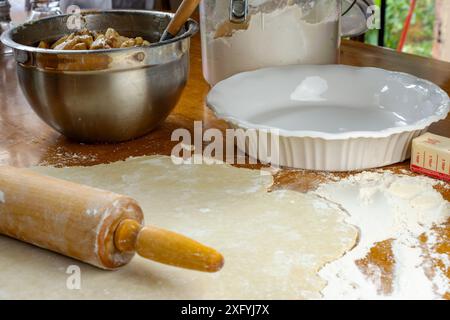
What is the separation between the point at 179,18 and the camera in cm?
107

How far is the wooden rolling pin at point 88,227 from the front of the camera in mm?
666

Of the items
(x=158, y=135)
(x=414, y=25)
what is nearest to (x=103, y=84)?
(x=158, y=135)

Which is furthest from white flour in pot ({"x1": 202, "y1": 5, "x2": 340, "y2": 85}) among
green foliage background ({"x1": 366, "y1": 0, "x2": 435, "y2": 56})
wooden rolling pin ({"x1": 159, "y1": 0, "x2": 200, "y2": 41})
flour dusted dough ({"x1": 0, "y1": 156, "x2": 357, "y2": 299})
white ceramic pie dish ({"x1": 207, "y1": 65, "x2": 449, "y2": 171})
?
green foliage background ({"x1": 366, "y1": 0, "x2": 435, "y2": 56})

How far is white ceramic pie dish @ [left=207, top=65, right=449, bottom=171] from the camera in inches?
36.9

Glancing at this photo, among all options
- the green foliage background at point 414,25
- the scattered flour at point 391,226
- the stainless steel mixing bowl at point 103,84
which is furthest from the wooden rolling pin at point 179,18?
the green foliage background at point 414,25

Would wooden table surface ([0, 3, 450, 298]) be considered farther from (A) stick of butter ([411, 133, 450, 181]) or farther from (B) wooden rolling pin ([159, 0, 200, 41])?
(B) wooden rolling pin ([159, 0, 200, 41])

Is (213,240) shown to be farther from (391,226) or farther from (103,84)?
(103,84)

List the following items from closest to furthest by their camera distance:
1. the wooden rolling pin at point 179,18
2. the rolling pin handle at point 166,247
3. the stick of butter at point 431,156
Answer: the rolling pin handle at point 166,247 < the stick of butter at point 431,156 < the wooden rolling pin at point 179,18

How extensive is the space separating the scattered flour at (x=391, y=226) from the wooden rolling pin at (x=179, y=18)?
35cm

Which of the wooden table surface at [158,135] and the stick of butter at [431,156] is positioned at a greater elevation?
the stick of butter at [431,156]

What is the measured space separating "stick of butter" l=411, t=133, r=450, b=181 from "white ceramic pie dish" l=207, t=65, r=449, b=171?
0.02 meters

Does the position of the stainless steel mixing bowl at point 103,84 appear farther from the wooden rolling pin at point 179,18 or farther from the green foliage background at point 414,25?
the green foliage background at point 414,25

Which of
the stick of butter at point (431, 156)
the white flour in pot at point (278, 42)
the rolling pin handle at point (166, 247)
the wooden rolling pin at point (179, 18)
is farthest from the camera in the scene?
the white flour in pot at point (278, 42)
